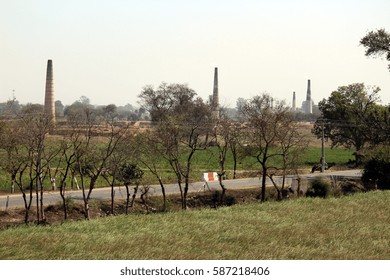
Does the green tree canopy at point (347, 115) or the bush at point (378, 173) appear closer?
the bush at point (378, 173)

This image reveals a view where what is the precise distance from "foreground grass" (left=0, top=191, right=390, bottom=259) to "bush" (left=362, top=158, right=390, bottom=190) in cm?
1673

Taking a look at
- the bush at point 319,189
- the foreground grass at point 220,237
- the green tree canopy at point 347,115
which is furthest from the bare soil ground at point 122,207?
the green tree canopy at point 347,115

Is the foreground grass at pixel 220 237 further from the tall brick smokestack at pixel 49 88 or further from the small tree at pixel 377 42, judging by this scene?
the tall brick smokestack at pixel 49 88

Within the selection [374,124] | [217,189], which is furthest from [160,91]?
[217,189]

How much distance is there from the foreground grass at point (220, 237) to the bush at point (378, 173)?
16.7 metres

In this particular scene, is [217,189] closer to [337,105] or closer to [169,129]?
[169,129]

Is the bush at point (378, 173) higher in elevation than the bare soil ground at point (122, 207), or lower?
higher

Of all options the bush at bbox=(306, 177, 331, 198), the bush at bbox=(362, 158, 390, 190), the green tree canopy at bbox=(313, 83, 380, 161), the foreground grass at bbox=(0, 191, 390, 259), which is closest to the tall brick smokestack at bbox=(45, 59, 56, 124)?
the green tree canopy at bbox=(313, 83, 380, 161)

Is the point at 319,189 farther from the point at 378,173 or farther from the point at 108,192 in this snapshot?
the point at 108,192

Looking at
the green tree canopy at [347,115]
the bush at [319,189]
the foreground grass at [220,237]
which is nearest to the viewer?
the foreground grass at [220,237]

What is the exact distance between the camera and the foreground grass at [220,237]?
10992 mm

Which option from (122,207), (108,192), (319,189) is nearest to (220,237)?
(122,207)

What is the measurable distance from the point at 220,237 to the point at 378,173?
84.1ft

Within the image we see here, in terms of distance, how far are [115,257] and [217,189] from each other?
25.8 metres
